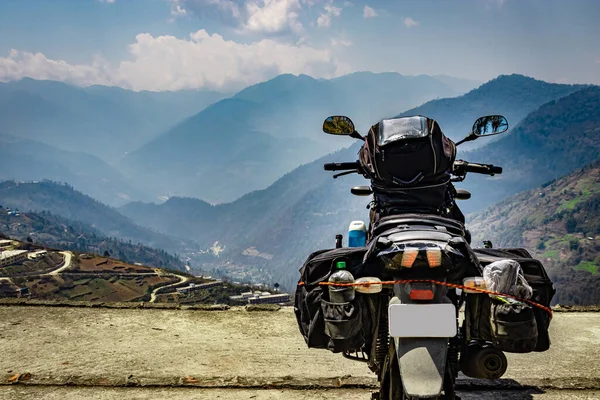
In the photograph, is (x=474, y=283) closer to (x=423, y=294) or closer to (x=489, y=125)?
(x=423, y=294)

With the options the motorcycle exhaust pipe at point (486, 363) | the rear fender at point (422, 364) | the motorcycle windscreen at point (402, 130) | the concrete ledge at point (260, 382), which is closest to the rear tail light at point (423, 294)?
the rear fender at point (422, 364)

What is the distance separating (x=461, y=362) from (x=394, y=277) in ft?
3.62

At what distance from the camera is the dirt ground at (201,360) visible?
6.42 meters

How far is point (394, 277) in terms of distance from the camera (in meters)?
4.55

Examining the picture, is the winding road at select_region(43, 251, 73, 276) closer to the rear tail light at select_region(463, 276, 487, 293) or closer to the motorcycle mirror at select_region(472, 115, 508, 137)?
the motorcycle mirror at select_region(472, 115, 508, 137)

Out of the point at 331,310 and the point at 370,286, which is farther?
the point at 331,310

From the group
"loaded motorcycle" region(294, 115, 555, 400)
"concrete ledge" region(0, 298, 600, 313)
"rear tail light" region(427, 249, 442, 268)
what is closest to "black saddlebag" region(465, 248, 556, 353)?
"loaded motorcycle" region(294, 115, 555, 400)

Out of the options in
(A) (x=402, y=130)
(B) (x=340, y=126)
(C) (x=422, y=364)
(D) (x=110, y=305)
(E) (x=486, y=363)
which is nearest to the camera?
(C) (x=422, y=364)

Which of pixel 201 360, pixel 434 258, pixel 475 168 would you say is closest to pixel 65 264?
pixel 201 360

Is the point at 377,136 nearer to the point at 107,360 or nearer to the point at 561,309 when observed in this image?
the point at 107,360

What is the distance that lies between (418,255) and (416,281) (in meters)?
0.20

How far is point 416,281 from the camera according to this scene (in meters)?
4.43

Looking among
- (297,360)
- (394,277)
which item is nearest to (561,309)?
(297,360)

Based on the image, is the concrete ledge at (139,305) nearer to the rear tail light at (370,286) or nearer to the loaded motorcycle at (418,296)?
the loaded motorcycle at (418,296)
